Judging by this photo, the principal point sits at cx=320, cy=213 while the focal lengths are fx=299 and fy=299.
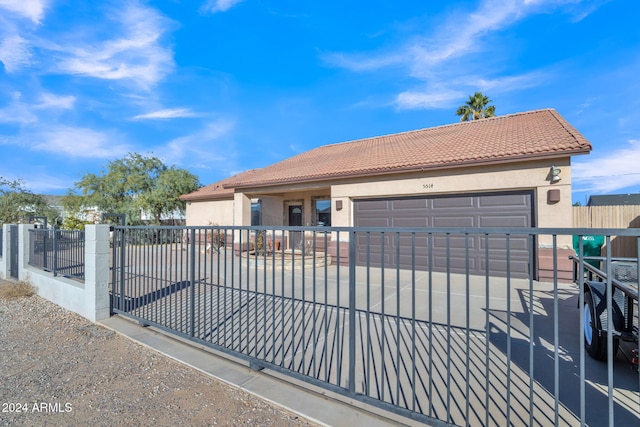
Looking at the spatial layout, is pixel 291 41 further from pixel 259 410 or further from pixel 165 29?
pixel 259 410

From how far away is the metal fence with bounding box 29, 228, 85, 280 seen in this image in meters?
6.43

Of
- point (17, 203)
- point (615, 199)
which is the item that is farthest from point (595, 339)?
point (17, 203)

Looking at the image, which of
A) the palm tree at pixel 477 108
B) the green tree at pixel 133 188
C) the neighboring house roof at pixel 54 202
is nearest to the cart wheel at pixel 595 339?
the palm tree at pixel 477 108

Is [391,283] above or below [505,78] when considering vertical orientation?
below

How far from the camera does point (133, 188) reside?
26.4m

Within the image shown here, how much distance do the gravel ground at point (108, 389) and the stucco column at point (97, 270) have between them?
0.71m

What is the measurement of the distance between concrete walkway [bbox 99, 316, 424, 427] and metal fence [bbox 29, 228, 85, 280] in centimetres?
307

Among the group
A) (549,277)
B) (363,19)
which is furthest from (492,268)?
(363,19)

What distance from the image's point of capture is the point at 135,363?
12.5 feet

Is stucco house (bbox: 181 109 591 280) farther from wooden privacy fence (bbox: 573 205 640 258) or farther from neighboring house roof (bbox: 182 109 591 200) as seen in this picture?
wooden privacy fence (bbox: 573 205 640 258)

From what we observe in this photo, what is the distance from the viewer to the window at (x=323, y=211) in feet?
50.7

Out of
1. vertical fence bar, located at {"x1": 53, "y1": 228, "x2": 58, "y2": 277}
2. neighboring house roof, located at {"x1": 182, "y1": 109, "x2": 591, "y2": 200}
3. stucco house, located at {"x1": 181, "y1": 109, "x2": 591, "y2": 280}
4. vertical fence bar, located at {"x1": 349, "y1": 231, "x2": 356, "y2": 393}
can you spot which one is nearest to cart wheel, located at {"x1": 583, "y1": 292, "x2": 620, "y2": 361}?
vertical fence bar, located at {"x1": 349, "y1": 231, "x2": 356, "y2": 393}

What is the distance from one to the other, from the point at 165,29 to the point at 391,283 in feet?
38.2

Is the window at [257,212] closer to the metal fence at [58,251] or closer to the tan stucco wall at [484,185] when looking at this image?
the tan stucco wall at [484,185]
